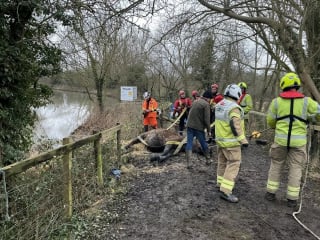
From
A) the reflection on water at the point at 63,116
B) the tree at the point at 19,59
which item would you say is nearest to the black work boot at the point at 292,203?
the tree at the point at 19,59

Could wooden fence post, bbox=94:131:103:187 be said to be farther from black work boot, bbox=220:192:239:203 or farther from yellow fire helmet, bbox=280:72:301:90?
yellow fire helmet, bbox=280:72:301:90

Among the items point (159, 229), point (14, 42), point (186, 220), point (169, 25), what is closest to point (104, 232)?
point (159, 229)

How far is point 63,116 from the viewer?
1003 inches

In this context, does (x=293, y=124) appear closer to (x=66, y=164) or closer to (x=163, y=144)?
(x=66, y=164)

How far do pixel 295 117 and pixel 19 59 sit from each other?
4.76 metres

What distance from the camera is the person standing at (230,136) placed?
5.05 meters

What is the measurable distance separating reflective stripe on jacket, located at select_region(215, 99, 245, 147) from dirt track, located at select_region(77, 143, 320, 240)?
2.93 feet

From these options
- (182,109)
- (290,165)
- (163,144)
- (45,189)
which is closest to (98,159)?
(45,189)

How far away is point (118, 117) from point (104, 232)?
13.4 m

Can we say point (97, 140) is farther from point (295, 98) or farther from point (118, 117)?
point (118, 117)

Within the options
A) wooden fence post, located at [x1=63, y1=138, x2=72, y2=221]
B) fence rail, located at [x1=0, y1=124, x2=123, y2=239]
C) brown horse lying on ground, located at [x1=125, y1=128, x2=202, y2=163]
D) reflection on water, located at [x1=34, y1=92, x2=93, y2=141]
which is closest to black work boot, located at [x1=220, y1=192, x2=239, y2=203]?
fence rail, located at [x1=0, y1=124, x2=123, y2=239]

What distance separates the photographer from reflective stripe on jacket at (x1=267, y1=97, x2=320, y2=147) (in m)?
4.76

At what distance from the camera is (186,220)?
14.2 ft

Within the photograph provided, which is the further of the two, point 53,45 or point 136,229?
point 53,45
